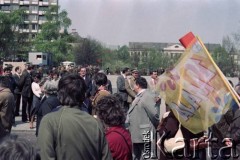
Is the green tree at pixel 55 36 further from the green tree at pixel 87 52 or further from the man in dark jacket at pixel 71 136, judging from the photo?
the man in dark jacket at pixel 71 136

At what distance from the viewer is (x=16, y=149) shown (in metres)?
2.58

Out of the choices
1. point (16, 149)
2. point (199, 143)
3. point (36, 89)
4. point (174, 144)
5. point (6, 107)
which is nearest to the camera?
point (16, 149)

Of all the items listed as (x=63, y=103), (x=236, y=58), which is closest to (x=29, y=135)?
(x=63, y=103)

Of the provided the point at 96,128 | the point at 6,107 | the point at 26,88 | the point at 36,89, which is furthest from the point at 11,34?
the point at 96,128

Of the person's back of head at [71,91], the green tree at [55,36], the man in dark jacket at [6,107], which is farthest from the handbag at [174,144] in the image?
the green tree at [55,36]

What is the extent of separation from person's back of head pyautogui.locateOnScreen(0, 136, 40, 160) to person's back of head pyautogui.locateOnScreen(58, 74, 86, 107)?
1.65 m

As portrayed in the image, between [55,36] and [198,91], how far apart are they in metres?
80.9

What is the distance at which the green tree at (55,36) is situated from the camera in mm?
84312

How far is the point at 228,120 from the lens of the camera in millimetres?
6949

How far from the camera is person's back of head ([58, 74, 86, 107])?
4344 millimetres

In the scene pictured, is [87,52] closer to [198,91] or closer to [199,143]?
[199,143]

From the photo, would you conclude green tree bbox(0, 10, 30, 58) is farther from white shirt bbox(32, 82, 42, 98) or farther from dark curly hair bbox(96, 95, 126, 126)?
dark curly hair bbox(96, 95, 126, 126)

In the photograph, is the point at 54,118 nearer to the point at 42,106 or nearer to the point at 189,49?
the point at 189,49

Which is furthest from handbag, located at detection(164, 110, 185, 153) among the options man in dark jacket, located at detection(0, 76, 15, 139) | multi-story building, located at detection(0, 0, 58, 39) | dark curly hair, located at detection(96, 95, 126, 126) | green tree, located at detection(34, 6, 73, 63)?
multi-story building, located at detection(0, 0, 58, 39)
